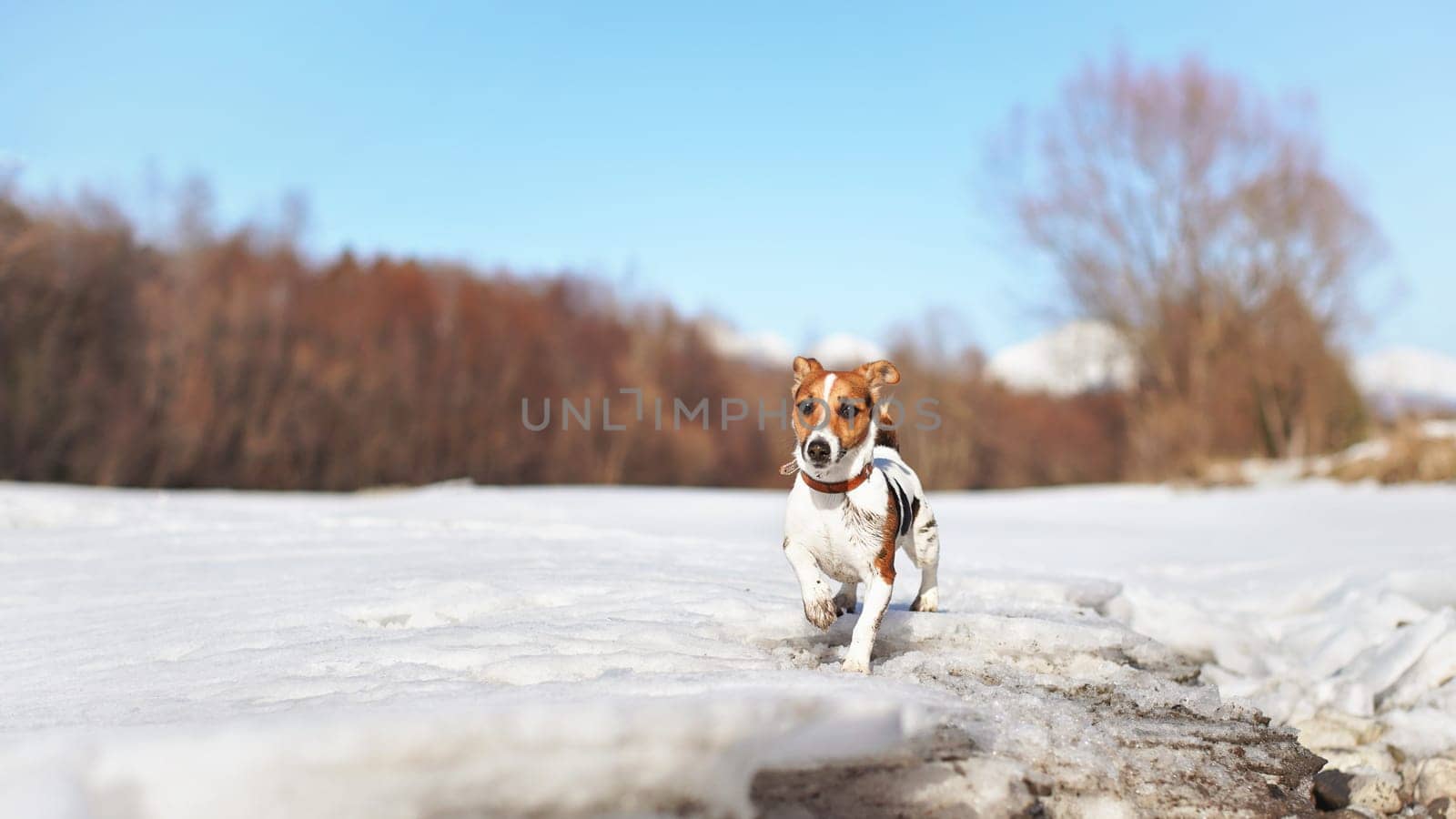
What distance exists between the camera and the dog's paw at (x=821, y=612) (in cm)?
289

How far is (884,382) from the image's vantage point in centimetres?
299

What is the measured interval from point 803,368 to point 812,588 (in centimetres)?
64

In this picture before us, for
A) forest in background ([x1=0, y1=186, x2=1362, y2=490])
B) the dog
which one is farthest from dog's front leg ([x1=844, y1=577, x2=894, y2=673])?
forest in background ([x1=0, y1=186, x2=1362, y2=490])

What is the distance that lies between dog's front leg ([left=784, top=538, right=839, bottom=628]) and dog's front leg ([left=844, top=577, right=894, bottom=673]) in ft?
0.33

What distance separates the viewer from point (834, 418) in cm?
276

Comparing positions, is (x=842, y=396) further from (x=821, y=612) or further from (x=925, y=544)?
Answer: (x=925, y=544)

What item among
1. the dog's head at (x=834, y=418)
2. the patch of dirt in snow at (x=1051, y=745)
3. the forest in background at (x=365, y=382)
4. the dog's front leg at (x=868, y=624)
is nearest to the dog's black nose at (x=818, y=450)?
the dog's head at (x=834, y=418)

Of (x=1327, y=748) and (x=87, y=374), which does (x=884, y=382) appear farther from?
(x=87, y=374)

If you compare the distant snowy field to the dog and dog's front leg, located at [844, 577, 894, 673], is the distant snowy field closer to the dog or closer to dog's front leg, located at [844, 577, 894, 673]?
dog's front leg, located at [844, 577, 894, 673]

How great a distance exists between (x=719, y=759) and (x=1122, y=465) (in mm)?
18524

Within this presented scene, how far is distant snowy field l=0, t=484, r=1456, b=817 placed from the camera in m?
1.94

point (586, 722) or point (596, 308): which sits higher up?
point (596, 308)

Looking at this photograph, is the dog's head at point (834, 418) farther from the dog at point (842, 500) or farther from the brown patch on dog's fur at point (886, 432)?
the brown patch on dog's fur at point (886, 432)

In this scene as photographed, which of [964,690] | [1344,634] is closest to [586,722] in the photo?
[964,690]
